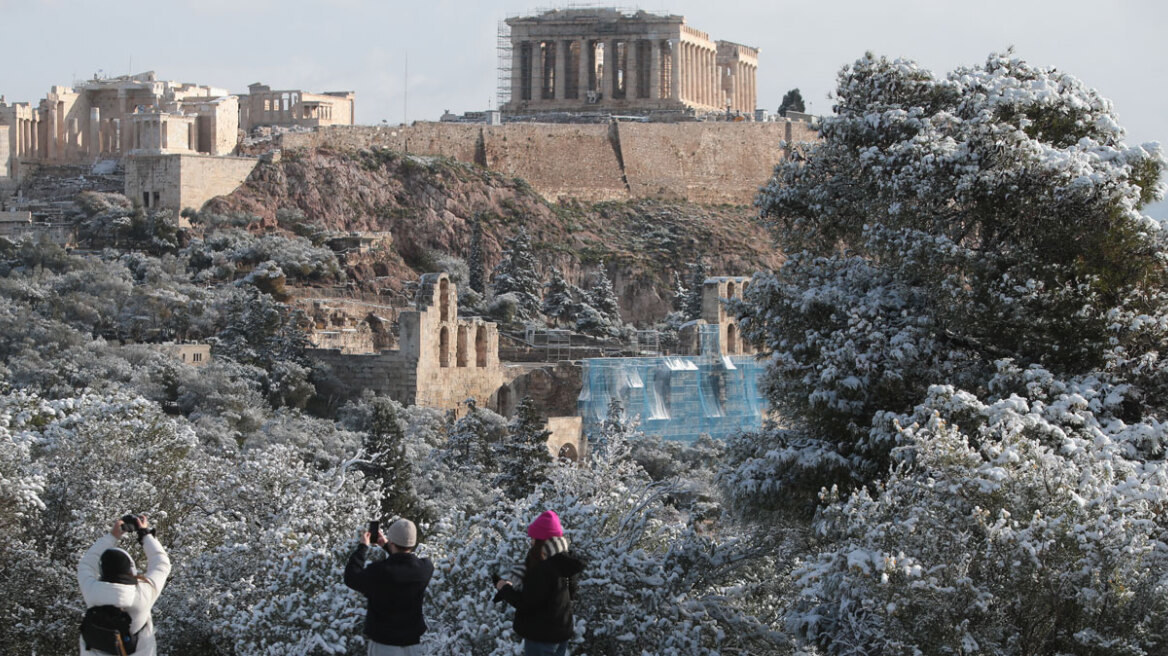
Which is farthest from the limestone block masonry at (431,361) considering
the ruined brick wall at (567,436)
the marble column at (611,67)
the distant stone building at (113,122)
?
the marble column at (611,67)

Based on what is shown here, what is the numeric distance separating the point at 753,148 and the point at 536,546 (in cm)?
4765

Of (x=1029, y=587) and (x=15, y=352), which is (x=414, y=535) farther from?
(x=15, y=352)

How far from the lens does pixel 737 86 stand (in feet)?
211

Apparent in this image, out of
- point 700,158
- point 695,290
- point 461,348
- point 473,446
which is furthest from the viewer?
point 700,158

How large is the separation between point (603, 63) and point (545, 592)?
51.1m

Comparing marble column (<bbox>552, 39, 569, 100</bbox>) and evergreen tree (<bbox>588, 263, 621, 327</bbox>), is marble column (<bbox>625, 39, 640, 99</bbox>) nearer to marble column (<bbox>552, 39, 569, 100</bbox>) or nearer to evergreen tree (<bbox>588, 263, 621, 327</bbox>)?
marble column (<bbox>552, 39, 569, 100</bbox>)

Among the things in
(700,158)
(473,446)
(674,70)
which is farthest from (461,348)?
(674,70)

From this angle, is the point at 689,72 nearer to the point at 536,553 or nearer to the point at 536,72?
the point at 536,72

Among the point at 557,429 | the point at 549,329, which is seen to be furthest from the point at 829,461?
the point at 549,329

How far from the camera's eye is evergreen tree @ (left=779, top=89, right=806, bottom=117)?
64.2 m

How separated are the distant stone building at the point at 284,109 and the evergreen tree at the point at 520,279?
33.6ft

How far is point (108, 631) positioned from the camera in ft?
26.7

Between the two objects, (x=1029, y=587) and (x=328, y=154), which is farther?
(x=328, y=154)

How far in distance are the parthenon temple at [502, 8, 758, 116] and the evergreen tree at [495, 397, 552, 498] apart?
32.5 meters
